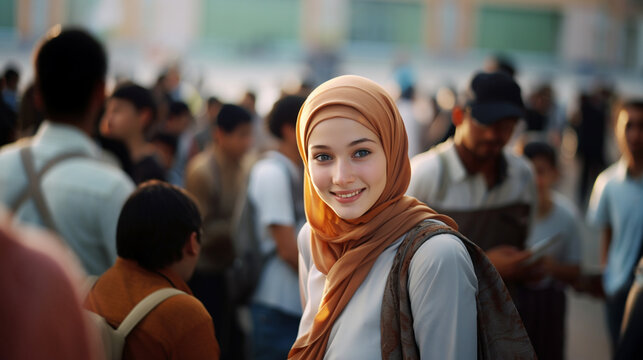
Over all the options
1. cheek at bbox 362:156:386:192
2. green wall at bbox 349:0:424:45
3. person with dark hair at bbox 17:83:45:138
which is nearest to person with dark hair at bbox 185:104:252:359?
person with dark hair at bbox 17:83:45:138

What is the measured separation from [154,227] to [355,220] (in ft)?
2.17

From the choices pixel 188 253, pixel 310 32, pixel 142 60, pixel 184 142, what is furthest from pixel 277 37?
pixel 188 253

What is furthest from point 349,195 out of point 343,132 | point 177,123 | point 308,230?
point 177,123

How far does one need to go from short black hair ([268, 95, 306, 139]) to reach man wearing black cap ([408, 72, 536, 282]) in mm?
834

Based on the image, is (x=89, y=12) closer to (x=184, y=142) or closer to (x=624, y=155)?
(x=184, y=142)

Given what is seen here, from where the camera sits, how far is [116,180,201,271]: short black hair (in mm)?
2178

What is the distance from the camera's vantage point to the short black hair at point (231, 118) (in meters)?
4.59

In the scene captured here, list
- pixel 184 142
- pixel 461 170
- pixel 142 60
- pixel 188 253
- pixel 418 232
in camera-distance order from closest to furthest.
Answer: pixel 418 232 < pixel 188 253 < pixel 461 170 < pixel 184 142 < pixel 142 60

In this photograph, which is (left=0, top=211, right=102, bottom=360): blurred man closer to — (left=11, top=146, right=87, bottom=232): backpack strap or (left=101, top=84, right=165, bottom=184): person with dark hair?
(left=11, top=146, right=87, bottom=232): backpack strap

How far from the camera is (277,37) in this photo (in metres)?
26.3

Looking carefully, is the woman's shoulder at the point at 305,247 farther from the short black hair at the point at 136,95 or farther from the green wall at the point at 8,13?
the green wall at the point at 8,13

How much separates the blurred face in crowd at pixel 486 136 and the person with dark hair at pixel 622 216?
4.26ft

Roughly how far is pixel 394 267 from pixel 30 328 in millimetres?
1056

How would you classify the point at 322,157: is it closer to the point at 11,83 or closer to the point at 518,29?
the point at 11,83
